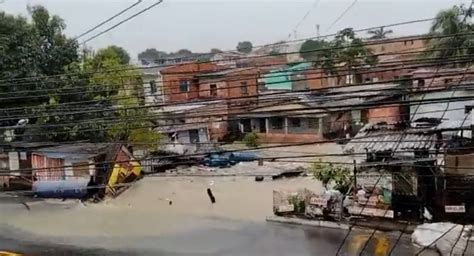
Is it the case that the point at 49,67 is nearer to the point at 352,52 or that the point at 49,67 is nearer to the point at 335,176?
the point at 335,176

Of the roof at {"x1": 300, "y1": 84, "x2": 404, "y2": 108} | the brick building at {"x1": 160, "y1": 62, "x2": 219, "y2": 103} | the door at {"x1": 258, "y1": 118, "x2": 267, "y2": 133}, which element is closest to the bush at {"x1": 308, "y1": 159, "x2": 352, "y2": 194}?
the brick building at {"x1": 160, "y1": 62, "x2": 219, "y2": 103}

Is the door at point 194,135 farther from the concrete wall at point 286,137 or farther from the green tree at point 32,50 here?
the green tree at point 32,50

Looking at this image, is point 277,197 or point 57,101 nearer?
point 277,197

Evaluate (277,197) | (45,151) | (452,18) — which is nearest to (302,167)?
(277,197)

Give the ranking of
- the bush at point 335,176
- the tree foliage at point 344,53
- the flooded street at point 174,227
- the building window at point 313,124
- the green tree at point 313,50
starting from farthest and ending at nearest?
the building window at point 313,124 < the bush at point 335,176 < the flooded street at point 174,227 < the tree foliage at point 344,53 < the green tree at point 313,50

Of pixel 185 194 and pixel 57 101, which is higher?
pixel 57 101

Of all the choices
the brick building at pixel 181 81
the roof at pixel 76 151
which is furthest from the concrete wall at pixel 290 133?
the roof at pixel 76 151

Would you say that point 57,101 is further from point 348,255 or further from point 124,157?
point 348,255
